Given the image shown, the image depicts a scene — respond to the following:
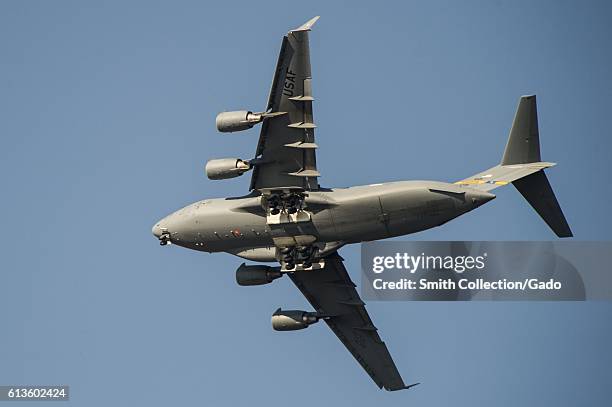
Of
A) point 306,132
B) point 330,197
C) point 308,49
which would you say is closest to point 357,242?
point 330,197

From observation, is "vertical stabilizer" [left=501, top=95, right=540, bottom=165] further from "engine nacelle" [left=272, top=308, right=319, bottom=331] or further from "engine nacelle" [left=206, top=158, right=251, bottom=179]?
"engine nacelle" [left=272, top=308, right=319, bottom=331]

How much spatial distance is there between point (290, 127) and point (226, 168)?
3007 millimetres

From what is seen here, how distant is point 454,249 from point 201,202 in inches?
436

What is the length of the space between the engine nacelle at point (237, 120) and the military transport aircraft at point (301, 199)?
0.03m

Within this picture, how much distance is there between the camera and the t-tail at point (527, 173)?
45.1 m

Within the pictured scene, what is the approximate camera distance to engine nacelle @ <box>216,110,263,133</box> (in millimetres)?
43531

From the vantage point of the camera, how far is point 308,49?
42.2 meters

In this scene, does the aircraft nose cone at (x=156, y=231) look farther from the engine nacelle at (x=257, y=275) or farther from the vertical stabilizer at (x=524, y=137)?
the vertical stabilizer at (x=524, y=137)

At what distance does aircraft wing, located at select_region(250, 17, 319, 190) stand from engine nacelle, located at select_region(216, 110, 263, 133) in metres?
0.47

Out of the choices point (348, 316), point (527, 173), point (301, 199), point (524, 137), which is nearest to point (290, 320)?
point (348, 316)

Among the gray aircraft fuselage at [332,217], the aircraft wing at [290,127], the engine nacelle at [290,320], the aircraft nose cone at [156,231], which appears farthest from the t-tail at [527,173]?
the aircraft nose cone at [156,231]

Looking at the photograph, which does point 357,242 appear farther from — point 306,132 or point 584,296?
point 584,296

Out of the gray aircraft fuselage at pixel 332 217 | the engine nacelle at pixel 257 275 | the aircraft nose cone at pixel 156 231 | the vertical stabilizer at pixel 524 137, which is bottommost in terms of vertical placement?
the engine nacelle at pixel 257 275

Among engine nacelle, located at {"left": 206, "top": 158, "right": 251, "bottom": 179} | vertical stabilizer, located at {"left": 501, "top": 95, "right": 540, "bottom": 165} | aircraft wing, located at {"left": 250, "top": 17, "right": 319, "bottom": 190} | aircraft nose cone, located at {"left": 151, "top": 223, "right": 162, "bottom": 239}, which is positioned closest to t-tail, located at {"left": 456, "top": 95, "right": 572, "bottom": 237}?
vertical stabilizer, located at {"left": 501, "top": 95, "right": 540, "bottom": 165}
